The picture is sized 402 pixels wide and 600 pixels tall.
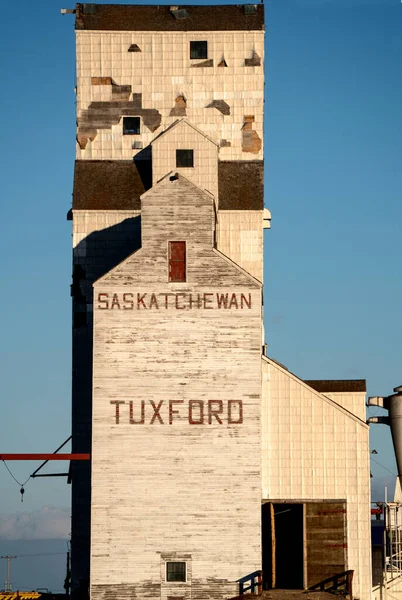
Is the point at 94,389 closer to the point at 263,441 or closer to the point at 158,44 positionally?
the point at 263,441

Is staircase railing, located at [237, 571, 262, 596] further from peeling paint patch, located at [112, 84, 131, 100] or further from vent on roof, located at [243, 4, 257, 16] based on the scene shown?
vent on roof, located at [243, 4, 257, 16]

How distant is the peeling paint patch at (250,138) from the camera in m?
99.9

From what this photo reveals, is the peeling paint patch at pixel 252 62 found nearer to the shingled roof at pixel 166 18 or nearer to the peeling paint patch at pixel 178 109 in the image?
the shingled roof at pixel 166 18

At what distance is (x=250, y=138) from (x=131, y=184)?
9.09 metres

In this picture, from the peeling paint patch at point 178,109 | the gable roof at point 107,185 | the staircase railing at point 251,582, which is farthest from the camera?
the peeling paint patch at point 178,109

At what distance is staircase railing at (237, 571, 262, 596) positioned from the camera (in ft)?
271

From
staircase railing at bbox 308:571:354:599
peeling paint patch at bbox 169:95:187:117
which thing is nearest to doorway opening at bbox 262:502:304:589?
staircase railing at bbox 308:571:354:599

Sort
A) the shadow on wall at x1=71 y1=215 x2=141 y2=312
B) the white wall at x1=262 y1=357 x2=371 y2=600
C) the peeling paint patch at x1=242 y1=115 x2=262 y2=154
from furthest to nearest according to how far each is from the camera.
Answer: the peeling paint patch at x1=242 y1=115 x2=262 y2=154, the shadow on wall at x1=71 y1=215 x2=141 y2=312, the white wall at x1=262 y1=357 x2=371 y2=600

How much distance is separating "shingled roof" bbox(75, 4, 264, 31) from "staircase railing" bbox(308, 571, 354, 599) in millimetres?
38725

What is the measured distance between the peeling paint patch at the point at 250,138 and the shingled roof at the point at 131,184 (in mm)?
1015

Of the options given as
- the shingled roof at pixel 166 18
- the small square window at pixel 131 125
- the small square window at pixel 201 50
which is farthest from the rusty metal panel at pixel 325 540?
the shingled roof at pixel 166 18

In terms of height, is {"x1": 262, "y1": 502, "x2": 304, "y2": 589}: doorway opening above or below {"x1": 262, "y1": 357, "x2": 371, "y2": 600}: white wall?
below

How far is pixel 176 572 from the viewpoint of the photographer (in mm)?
82875

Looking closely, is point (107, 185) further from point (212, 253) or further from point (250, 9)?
point (250, 9)
